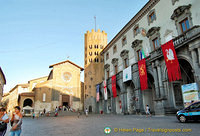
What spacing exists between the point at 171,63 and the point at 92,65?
38.8 meters

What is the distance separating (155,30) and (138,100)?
9.63 m

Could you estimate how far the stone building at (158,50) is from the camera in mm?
15352

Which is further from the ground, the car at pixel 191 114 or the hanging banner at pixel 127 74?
the hanging banner at pixel 127 74

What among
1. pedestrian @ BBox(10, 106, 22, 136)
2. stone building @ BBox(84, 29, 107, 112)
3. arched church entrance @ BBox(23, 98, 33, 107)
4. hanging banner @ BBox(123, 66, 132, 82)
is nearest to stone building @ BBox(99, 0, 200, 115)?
hanging banner @ BBox(123, 66, 132, 82)

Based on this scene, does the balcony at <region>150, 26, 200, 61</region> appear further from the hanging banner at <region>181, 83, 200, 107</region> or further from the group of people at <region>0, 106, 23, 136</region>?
the group of people at <region>0, 106, 23, 136</region>

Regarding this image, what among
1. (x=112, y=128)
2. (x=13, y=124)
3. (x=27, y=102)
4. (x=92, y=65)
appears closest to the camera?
(x=13, y=124)

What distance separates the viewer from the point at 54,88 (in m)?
45.7

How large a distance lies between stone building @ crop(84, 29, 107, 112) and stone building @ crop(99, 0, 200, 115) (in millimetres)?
19669

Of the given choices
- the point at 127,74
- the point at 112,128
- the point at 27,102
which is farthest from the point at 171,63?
the point at 27,102

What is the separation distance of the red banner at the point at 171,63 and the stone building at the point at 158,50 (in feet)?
2.03

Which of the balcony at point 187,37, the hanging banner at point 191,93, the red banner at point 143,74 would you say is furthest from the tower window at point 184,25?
the hanging banner at point 191,93

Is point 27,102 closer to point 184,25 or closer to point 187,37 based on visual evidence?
point 184,25

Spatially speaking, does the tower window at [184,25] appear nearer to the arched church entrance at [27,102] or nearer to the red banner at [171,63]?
the red banner at [171,63]

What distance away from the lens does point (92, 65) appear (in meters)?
53.8
